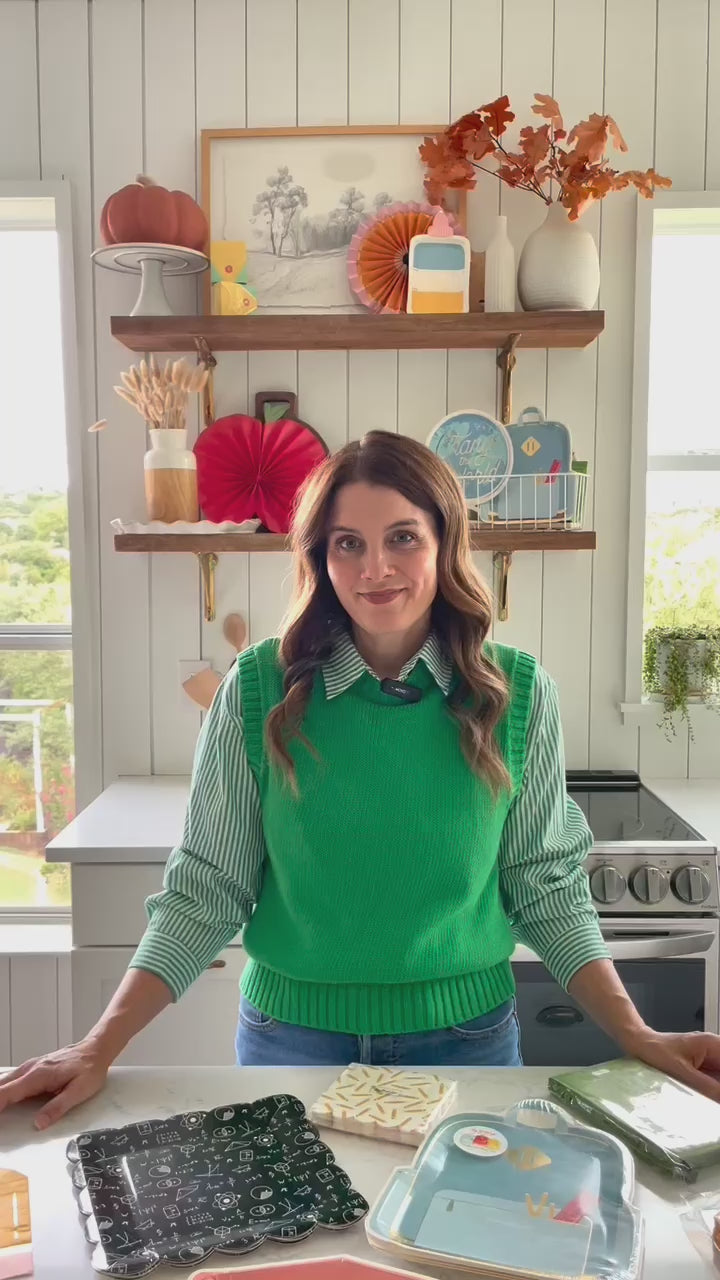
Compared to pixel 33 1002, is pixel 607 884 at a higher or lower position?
higher

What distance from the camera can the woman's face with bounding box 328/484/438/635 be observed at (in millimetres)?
1294

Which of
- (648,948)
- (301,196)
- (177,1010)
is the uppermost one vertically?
(301,196)

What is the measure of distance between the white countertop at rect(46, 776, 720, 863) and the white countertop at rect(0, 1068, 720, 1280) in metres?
0.90

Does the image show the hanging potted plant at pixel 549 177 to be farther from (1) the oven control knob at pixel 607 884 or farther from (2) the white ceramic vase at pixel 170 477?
(1) the oven control knob at pixel 607 884

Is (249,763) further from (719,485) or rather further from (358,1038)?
(719,485)

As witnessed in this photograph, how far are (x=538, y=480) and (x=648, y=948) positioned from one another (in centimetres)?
101

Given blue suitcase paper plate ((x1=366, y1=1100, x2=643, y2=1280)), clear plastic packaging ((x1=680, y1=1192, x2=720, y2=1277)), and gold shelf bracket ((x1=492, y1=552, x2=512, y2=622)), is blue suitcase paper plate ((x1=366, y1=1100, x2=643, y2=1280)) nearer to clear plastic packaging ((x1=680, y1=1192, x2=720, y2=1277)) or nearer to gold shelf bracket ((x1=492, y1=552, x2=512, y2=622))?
clear plastic packaging ((x1=680, y1=1192, x2=720, y2=1277))

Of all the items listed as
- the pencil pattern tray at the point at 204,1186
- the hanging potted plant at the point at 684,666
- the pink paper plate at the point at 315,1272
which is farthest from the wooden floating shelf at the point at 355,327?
the pink paper plate at the point at 315,1272

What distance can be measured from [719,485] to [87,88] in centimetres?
180

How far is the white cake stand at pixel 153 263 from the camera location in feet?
7.18

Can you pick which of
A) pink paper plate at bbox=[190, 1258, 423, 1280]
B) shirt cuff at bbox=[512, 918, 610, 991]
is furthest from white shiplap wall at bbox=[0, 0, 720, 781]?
pink paper plate at bbox=[190, 1258, 423, 1280]

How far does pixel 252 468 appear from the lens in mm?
2389

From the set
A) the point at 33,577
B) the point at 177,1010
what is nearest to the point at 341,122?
the point at 33,577

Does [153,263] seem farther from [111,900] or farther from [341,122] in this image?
[111,900]
